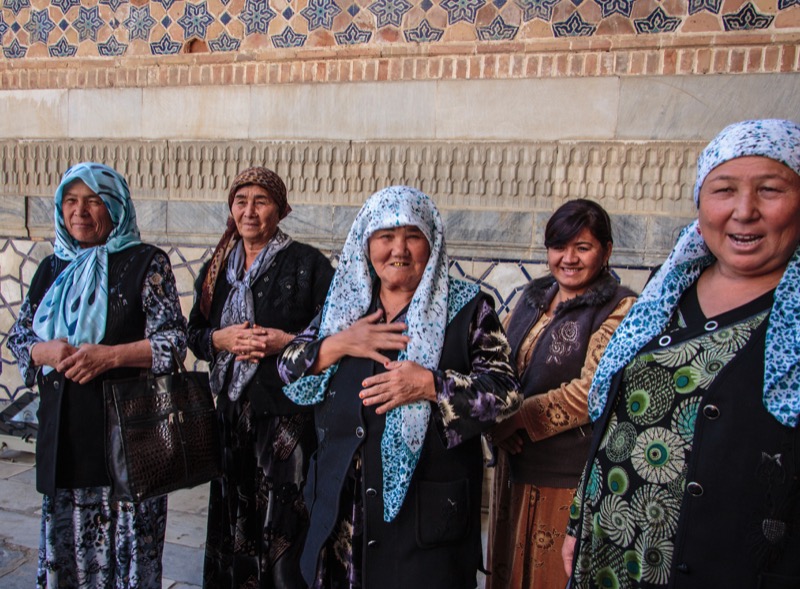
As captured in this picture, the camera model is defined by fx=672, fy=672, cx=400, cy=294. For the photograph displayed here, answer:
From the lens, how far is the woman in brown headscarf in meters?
2.30

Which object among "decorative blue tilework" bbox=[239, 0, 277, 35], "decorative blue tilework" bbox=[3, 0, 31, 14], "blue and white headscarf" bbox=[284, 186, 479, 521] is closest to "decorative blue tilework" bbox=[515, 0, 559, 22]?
"decorative blue tilework" bbox=[239, 0, 277, 35]

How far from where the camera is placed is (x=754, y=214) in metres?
1.21

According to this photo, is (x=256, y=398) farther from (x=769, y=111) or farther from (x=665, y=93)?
(x=769, y=111)

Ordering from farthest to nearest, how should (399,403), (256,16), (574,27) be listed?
(256,16), (574,27), (399,403)

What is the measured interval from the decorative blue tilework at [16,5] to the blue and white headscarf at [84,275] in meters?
2.58

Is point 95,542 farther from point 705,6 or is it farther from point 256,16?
point 705,6

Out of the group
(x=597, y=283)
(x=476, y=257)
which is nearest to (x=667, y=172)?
(x=476, y=257)

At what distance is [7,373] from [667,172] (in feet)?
13.2

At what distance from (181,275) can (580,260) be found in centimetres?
259

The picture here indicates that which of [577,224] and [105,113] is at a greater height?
[105,113]

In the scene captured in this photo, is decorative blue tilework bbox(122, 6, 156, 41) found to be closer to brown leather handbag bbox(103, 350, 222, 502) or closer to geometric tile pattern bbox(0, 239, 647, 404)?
geometric tile pattern bbox(0, 239, 647, 404)

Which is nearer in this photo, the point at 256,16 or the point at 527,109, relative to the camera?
the point at 527,109

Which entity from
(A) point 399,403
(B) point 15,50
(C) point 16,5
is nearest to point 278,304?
(A) point 399,403

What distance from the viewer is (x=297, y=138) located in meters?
3.59
